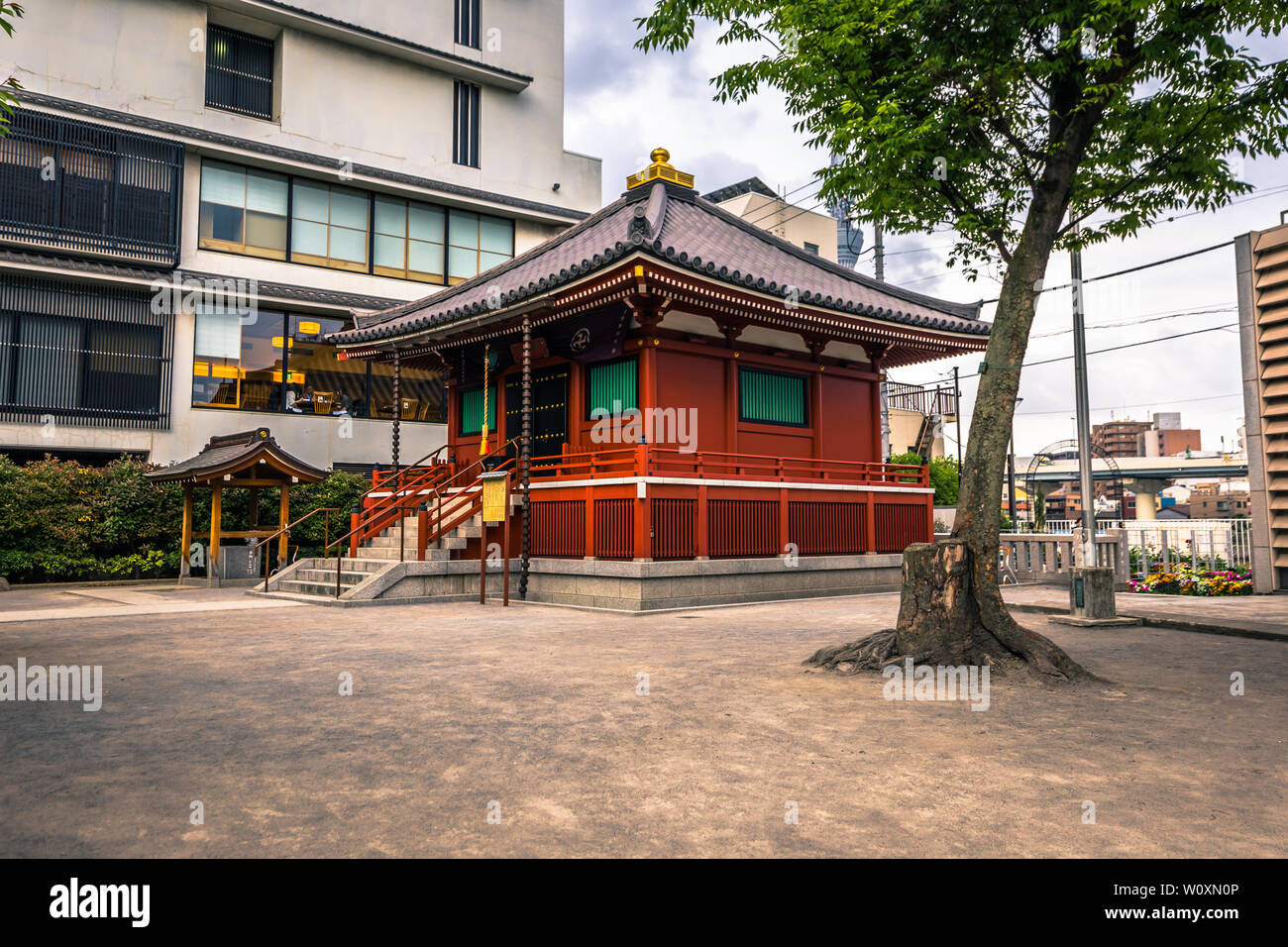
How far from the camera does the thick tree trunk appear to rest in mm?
7508

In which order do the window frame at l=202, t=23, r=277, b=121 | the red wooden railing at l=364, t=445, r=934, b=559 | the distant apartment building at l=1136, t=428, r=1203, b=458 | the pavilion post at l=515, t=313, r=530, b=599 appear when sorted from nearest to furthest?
1. the red wooden railing at l=364, t=445, r=934, b=559
2. the pavilion post at l=515, t=313, r=530, b=599
3. the window frame at l=202, t=23, r=277, b=121
4. the distant apartment building at l=1136, t=428, r=1203, b=458

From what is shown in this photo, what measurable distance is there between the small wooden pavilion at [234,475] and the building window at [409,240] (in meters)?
9.02

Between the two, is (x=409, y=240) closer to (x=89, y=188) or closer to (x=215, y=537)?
(x=89, y=188)

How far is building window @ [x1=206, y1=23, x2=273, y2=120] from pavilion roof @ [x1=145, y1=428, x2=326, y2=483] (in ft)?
37.3

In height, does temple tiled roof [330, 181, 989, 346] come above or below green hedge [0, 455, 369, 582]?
above

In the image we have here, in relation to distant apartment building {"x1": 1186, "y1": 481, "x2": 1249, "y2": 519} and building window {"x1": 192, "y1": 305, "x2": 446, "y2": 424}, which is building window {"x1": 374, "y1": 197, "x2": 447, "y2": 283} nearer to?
building window {"x1": 192, "y1": 305, "x2": 446, "y2": 424}

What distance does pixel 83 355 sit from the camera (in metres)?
21.4

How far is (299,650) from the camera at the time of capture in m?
9.02

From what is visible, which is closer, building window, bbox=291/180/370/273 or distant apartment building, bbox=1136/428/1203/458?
building window, bbox=291/180/370/273

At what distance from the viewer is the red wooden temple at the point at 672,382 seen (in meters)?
14.3

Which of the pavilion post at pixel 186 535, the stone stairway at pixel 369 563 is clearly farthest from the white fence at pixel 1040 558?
the pavilion post at pixel 186 535

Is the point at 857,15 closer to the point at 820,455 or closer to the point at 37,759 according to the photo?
the point at 37,759

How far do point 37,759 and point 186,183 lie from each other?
22.8 metres

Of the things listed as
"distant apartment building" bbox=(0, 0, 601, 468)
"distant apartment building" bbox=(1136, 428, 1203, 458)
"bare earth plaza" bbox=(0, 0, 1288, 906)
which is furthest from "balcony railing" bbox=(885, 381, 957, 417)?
"distant apartment building" bbox=(1136, 428, 1203, 458)
